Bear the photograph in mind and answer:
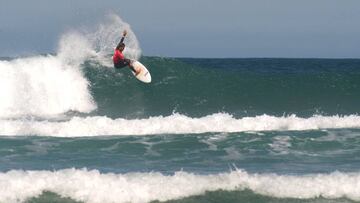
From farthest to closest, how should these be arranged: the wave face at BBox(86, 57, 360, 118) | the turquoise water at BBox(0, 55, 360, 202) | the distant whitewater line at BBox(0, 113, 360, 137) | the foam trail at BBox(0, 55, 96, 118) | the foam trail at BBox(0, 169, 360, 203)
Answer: the wave face at BBox(86, 57, 360, 118) < the foam trail at BBox(0, 55, 96, 118) < the distant whitewater line at BBox(0, 113, 360, 137) < the turquoise water at BBox(0, 55, 360, 202) < the foam trail at BBox(0, 169, 360, 203)

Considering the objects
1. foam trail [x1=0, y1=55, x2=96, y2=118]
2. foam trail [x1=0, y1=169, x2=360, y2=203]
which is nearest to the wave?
foam trail [x1=0, y1=55, x2=96, y2=118]

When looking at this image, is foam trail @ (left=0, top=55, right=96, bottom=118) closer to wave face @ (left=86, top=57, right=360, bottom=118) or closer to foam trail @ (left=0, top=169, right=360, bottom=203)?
wave face @ (left=86, top=57, right=360, bottom=118)

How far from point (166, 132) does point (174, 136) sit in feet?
4.82

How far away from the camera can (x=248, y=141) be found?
52.4 ft

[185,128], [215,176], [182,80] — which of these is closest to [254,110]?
[182,80]

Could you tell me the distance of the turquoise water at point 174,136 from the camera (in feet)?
36.4

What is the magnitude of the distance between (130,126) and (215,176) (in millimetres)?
7338

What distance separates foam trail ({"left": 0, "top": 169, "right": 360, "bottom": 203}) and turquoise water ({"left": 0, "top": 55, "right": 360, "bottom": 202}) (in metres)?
0.02

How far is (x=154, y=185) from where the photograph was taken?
1112cm

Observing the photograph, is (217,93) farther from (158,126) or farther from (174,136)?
(174,136)

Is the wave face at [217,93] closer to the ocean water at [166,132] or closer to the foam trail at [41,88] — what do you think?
the ocean water at [166,132]

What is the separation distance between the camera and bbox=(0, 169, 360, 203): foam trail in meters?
10.9

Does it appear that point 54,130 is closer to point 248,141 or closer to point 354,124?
point 248,141

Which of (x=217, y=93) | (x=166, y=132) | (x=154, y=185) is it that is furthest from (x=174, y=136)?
(x=217, y=93)
